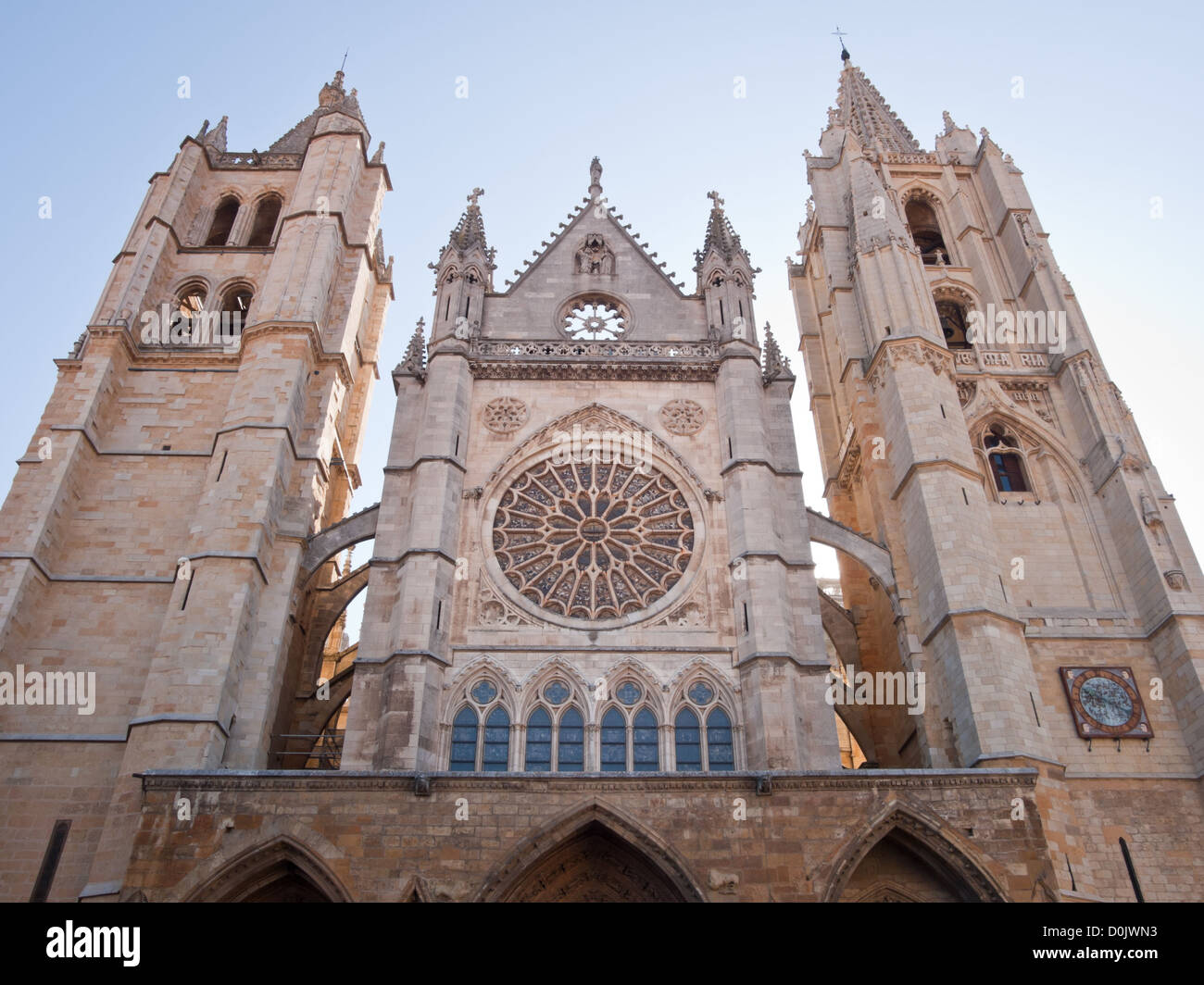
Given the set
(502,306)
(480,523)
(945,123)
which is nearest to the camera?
(480,523)

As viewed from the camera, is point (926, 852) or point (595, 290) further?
point (595, 290)

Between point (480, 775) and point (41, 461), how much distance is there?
11179mm

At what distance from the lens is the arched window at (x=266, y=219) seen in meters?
24.9

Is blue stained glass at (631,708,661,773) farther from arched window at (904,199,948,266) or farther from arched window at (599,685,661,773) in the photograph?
arched window at (904,199,948,266)

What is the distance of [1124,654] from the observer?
16703mm

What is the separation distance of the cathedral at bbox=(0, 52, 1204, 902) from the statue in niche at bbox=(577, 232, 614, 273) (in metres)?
0.10

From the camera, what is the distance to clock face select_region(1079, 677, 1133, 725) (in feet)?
52.4

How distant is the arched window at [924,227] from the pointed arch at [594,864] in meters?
18.6

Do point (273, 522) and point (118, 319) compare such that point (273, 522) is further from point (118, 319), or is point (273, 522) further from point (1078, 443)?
point (1078, 443)

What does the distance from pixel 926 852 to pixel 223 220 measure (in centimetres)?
2199

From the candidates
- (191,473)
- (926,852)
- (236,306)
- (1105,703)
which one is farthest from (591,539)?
(236,306)

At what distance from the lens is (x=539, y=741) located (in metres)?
15.0

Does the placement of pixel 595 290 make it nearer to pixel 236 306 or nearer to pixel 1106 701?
pixel 236 306
